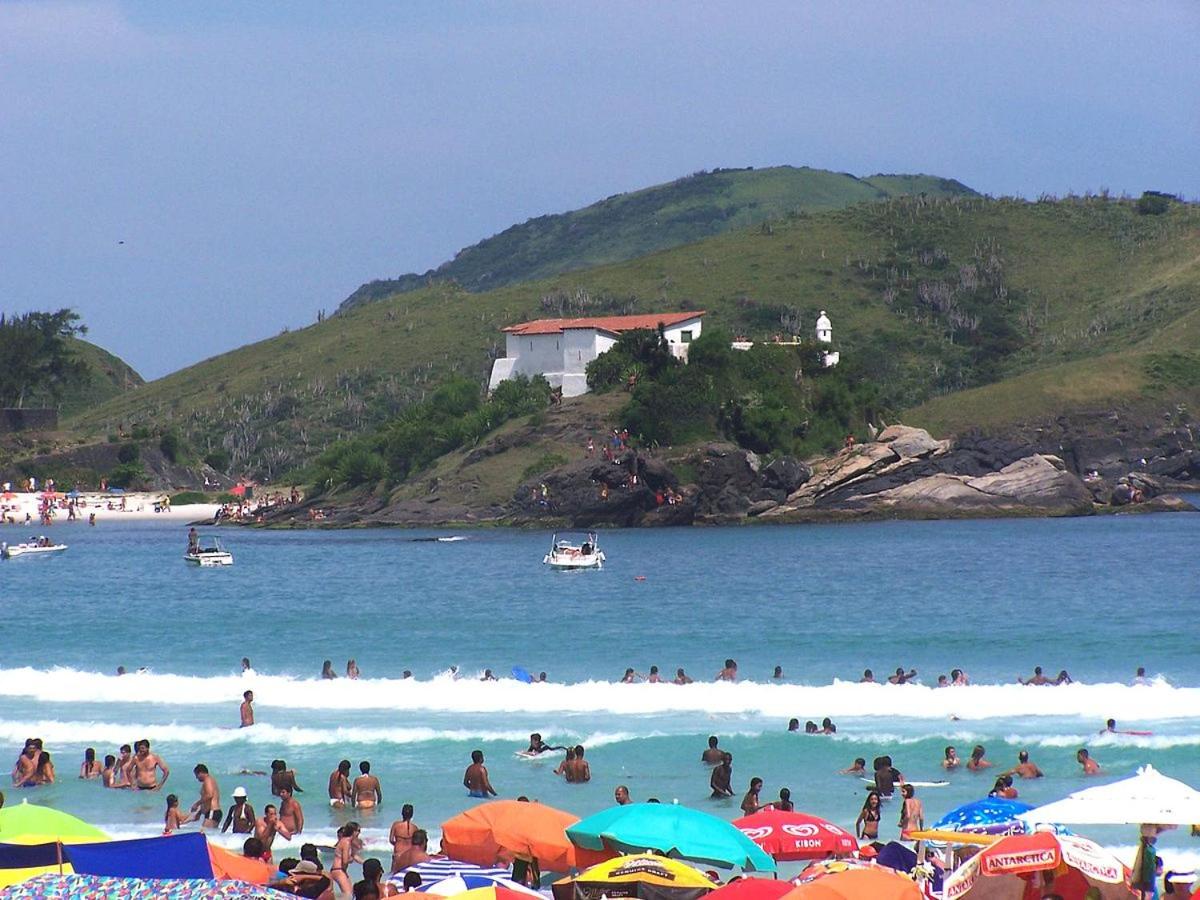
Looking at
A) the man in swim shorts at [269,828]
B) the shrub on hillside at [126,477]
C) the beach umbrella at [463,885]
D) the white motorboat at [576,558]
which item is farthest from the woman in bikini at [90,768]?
the shrub on hillside at [126,477]

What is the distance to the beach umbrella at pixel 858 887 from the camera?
14539mm

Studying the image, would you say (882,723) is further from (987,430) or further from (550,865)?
(987,430)

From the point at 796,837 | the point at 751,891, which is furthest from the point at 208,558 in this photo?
the point at 751,891

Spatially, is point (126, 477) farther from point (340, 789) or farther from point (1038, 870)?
point (1038, 870)

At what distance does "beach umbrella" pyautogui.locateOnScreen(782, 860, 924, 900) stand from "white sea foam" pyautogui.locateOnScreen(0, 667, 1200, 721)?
1657 cm

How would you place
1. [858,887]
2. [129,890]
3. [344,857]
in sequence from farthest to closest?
[344,857], [858,887], [129,890]

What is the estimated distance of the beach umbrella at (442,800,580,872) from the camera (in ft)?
62.0

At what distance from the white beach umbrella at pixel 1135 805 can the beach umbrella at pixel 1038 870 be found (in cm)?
28

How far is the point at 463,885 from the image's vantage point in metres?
16.3

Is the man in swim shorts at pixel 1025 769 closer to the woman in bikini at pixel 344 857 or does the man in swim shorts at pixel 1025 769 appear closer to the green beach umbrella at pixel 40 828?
the woman in bikini at pixel 344 857

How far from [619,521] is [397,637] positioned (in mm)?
45654

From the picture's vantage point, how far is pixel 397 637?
1861 inches

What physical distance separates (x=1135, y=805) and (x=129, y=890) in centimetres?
932

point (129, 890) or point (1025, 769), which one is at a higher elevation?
point (129, 890)
